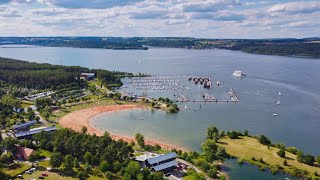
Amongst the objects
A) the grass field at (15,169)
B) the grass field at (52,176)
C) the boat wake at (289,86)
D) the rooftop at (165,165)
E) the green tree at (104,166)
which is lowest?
the grass field at (52,176)

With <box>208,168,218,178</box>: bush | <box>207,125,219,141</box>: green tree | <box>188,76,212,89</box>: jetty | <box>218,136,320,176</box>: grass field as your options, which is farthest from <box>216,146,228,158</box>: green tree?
<box>188,76,212,89</box>: jetty

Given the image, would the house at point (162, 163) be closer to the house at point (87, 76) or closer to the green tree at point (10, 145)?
the green tree at point (10, 145)

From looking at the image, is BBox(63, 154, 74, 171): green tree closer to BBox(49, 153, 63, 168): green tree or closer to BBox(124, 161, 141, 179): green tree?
BBox(49, 153, 63, 168): green tree

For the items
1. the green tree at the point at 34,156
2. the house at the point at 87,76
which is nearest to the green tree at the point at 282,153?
the green tree at the point at 34,156

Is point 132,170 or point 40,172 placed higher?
point 132,170

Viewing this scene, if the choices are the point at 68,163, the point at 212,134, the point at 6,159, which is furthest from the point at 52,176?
the point at 212,134

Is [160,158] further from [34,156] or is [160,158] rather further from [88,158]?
[34,156]
